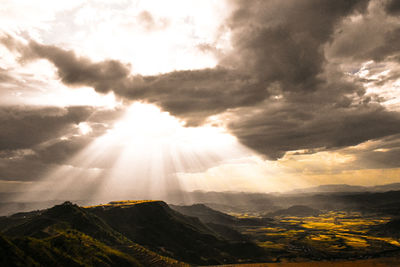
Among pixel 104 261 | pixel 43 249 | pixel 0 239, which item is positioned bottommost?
pixel 104 261

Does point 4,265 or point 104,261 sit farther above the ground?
point 4,265

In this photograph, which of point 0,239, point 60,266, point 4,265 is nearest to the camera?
point 4,265

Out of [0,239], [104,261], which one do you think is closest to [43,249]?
[0,239]

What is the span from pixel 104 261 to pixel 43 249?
46.3 metres

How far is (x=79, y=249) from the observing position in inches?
7721

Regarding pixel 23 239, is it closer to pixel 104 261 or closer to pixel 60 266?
pixel 60 266

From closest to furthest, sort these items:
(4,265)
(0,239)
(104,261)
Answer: (4,265)
(0,239)
(104,261)

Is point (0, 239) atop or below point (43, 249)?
atop

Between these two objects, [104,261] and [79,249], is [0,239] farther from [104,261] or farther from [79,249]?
[104,261]

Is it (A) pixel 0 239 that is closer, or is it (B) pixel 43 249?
(A) pixel 0 239

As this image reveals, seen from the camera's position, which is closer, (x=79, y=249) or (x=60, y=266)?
(x=60, y=266)

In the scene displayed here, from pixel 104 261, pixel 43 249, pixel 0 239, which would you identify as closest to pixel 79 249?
pixel 104 261

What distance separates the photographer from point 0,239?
475 ft

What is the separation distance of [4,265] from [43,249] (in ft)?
108
